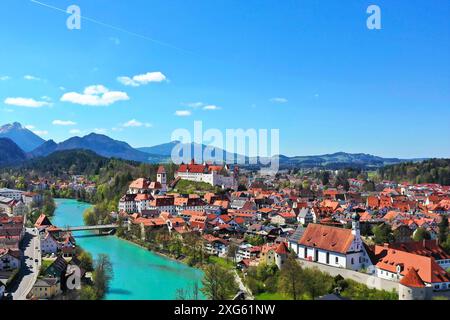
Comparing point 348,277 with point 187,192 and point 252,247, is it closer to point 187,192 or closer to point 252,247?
point 252,247

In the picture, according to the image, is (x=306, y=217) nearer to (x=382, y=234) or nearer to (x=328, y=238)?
(x=382, y=234)

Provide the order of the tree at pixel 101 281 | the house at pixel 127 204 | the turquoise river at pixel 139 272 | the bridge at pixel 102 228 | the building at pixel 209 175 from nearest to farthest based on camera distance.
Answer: the tree at pixel 101 281 < the turquoise river at pixel 139 272 < the bridge at pixel 102 228 < the house at pixel 127 204 < the building at pixel 209 175

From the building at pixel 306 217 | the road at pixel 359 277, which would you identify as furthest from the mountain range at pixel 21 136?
the road at pixel 359 277

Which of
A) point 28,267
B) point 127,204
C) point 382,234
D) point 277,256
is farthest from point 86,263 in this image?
point 127,204

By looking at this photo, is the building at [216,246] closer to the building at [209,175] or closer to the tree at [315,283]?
the tree at [315,283]

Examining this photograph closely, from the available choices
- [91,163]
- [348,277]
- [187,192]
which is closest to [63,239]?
[348,277]

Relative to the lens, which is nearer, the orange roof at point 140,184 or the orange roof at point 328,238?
the orange roof at point 328,238

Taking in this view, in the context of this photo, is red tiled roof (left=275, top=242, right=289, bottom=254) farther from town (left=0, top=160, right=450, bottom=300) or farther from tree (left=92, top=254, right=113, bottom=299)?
tree (left=92, top=254, right=113, bottom=299)
